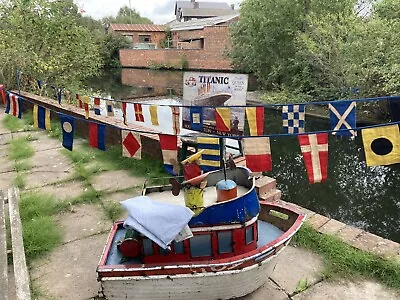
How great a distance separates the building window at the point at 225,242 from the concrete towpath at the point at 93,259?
0.54 metres

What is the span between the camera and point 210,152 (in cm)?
461

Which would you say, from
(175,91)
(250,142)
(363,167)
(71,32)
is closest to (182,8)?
(175,91)

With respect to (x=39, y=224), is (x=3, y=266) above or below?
above

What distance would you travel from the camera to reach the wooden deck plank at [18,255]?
9.81 ft

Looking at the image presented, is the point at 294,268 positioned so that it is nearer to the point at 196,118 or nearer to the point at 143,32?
the point at 196,118

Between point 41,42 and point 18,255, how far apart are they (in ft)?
40.1

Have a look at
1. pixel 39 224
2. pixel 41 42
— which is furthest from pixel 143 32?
pixel 39 224

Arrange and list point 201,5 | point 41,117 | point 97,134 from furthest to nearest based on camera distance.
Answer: point 201,5 < point 41,117 < point 97,134

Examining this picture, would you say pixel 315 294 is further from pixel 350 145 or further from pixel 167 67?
pixel 167 67

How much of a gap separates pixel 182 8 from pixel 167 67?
1227 inches

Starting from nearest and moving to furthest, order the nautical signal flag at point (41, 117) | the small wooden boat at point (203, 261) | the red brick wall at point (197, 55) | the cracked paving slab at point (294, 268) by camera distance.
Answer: the small wooden boat at point (203, 261) < the cracked paving slab at point (294, 268) < the nautical signal flag at point (41, 117) < the red brick wall at point (197, 55)

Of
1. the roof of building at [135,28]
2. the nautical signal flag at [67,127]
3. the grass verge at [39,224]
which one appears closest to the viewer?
Result: the grass verge at [39,224]

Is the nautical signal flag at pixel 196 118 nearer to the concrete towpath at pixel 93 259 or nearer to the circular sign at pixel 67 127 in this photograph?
the concrete towpath at pixel 93 259

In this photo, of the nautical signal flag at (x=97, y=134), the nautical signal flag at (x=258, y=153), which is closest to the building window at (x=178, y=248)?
the nautical signal flag at (x=258, y=153)
